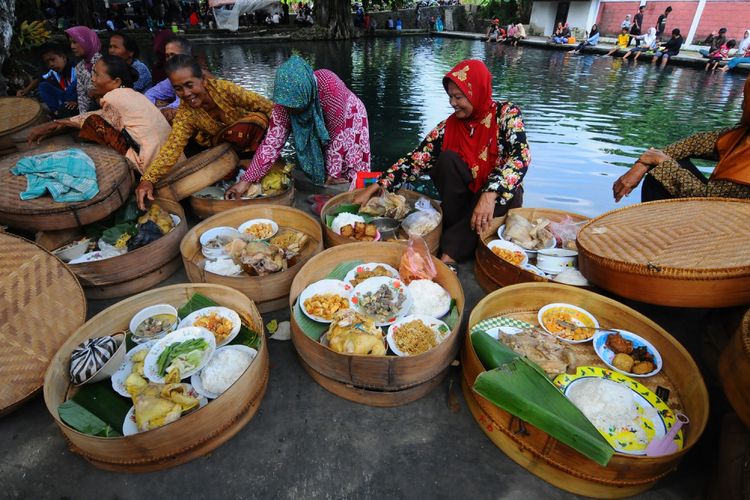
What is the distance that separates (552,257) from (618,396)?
123 cm

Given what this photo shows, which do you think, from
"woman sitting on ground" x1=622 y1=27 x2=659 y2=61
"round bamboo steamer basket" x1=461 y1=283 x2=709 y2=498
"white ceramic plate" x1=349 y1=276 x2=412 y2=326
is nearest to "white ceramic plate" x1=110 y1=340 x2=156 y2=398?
"white ceramic plate" x1=349 y1=276 x2=412 y2=326

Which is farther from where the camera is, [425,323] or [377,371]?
[425,323]

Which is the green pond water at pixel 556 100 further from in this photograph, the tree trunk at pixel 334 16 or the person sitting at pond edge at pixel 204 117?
the tree trunk at pixel 334 16

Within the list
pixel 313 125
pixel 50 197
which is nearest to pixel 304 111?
pixel 313 125

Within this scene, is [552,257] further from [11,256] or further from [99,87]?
[99,87]

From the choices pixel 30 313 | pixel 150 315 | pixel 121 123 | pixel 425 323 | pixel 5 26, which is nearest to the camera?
pixel 30 313

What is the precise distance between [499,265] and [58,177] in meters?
3.44

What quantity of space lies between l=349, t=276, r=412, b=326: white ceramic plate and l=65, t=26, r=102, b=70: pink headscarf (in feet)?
17.5

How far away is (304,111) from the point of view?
3.67 meters

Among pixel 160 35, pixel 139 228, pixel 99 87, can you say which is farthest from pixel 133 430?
pixel 160 35

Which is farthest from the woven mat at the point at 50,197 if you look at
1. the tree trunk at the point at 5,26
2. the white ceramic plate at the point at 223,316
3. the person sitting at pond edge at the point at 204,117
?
the tree trunk at the point at 5,26

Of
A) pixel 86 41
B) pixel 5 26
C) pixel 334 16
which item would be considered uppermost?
pixel 334 16

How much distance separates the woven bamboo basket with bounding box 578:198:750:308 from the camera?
1.97 metres

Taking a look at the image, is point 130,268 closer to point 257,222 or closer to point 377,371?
point 257,222
